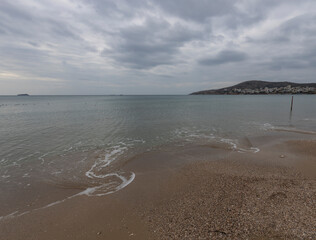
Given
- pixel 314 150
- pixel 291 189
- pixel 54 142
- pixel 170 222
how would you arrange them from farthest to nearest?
pixel 54 142 < pixel 314 150 < pixel 291 189 < pixel 170 222

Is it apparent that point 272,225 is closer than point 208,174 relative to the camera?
Yes

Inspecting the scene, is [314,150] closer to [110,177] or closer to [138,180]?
[138,180]

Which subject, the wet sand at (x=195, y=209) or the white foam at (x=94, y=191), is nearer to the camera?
the wet sand at (x=195, y=209)

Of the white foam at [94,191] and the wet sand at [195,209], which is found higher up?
the wet sand at [195,209]

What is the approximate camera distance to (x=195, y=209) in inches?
245

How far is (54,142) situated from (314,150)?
23489 mm

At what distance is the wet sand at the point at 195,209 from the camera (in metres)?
5.08

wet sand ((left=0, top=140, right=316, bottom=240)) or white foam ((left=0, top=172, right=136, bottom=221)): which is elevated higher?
wet sand ((left=0, top=140, right=316, bottom=240))

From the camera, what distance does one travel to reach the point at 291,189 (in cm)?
720

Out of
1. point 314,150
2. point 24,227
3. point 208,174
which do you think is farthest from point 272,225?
point 314,150

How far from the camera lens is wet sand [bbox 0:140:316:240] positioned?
5.08m

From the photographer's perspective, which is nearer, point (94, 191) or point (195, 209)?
point (195, 209)

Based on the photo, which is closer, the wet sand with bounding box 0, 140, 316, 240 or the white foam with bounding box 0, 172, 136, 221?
the wet sand with bounding box 0, 140, 316, 240

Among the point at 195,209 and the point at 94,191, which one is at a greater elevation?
the point at 195,209
